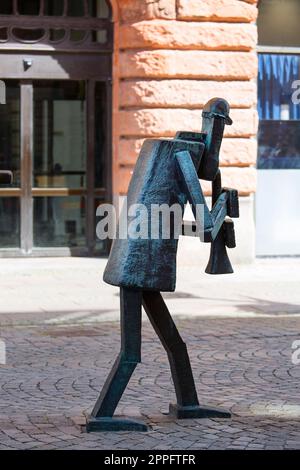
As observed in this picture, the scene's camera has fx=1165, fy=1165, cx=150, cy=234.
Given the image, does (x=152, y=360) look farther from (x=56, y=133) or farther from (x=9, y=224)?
(x=56, y=133)

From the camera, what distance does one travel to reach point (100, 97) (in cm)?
1809

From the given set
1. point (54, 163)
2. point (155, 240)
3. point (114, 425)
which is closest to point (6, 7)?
point (54, 163)

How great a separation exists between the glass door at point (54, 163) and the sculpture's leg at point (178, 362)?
10.5 metres

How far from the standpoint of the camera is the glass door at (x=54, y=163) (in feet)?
58.4

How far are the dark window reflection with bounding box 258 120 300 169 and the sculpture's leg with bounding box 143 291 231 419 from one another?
11.2 meters

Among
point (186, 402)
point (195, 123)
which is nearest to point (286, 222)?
point (195, 123)

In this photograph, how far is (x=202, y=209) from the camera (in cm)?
708

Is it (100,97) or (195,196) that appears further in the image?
(100,97)

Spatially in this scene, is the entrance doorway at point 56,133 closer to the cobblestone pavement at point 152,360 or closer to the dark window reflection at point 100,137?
the dark window reflection at point 100,137

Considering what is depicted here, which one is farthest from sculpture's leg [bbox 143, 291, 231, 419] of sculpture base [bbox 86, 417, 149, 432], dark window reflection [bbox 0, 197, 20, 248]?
dark window reflection [bbox 0, 197, 20, 248]

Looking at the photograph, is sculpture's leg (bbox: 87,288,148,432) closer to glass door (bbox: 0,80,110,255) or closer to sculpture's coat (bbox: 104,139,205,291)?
Result: sculpture's coat (bbox: 104,139,205,291)

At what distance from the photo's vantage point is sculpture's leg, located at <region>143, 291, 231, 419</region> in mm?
7414

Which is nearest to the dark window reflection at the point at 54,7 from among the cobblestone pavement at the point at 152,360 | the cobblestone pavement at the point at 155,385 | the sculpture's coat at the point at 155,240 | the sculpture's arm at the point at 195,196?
the cobblestone pavement at the point at 152,360

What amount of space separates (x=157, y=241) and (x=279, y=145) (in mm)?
11654
